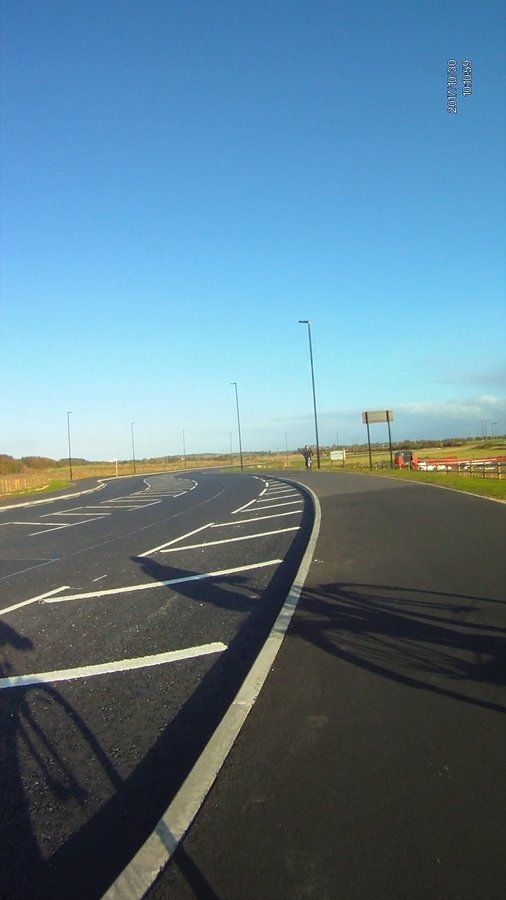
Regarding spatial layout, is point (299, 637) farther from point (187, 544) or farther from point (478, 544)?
point (187, 544)

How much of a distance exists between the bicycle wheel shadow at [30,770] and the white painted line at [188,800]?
0.46m

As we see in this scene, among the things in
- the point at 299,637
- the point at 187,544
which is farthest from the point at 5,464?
the point at 299,637

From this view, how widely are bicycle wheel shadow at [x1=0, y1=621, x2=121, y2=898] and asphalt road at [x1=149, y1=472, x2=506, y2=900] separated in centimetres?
71

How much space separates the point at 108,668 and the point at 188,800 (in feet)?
8.08

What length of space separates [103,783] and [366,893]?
5.29ft

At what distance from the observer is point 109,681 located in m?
5.11

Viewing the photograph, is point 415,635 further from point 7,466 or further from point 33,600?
point 7,466

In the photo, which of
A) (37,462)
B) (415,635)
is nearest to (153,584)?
(415,635)

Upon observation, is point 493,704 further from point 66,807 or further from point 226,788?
point 66,807

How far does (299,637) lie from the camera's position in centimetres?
591

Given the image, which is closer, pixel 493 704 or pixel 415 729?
pixel 415 729

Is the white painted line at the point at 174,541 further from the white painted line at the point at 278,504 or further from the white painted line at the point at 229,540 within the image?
the white painted line at the point at 278,504

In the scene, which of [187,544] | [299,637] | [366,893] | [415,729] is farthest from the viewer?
[187,544]

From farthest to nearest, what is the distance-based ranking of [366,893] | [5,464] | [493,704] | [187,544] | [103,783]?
1. [5,464]
2. [187,544]
3. [493,704]
4. [103,783]
5. [366,893]
